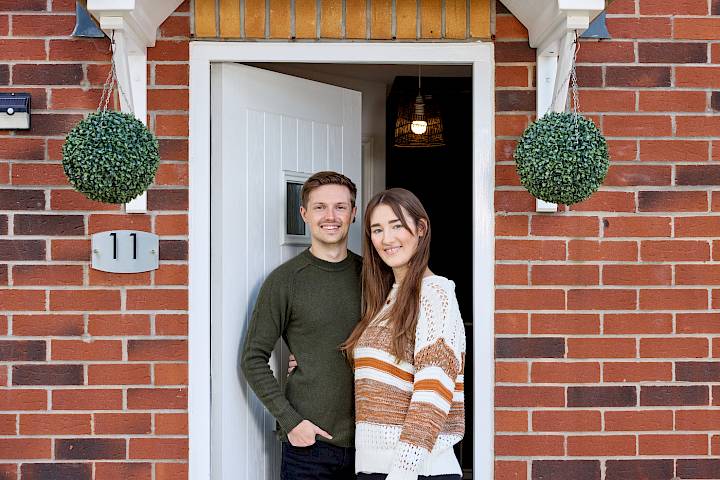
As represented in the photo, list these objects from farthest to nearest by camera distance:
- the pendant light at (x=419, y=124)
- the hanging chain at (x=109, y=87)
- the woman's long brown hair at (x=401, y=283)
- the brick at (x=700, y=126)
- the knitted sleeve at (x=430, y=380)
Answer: the pendant light at (x=419, y=124) → the brick at (x=700, y=126) → the hanging chain at (x=109, y=87) → the woman's long brown hair at (x=401, y=283) → the knitted sleeve at (x=430, y=380)

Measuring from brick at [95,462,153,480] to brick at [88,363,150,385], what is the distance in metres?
0.28

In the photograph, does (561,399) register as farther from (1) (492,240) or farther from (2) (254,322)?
(2) (254,322)

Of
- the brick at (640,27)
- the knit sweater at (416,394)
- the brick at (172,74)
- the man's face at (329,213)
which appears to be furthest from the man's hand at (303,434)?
the brick at (640,27)

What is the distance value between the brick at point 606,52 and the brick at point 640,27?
3 centimetres

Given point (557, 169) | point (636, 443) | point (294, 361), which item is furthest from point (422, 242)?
point (636, 443)

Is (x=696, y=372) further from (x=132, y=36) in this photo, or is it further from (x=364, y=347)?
(x=132, y=36)

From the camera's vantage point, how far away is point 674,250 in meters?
2.98

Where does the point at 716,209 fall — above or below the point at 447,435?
above

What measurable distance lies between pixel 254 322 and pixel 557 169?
3.70ft

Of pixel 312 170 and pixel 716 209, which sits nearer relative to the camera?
pixel 716 209

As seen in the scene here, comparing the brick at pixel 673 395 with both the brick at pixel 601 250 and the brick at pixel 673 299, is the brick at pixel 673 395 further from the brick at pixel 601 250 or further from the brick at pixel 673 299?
the brick at pixel 601 250

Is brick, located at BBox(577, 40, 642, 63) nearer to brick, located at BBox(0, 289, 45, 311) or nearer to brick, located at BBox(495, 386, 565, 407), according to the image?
brick, located at BBox(495, 386, 565, 407)

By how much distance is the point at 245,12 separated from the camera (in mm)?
2949

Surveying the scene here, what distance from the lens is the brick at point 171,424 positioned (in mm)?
2945
